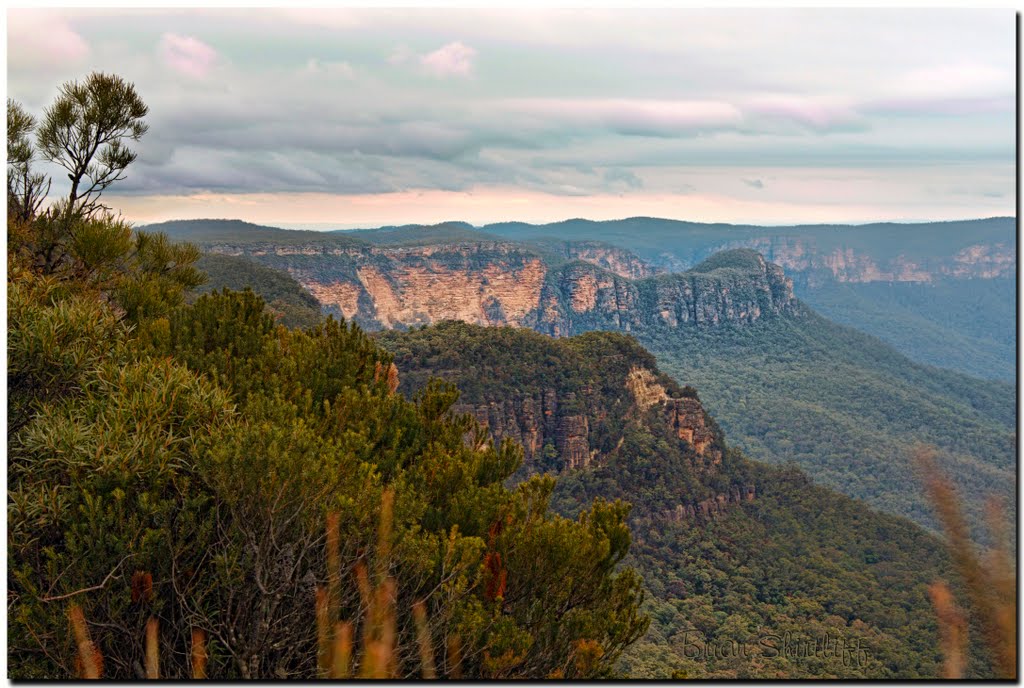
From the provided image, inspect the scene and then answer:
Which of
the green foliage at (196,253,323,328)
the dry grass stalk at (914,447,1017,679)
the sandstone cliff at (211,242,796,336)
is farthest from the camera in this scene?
the sandstone cliff at (211,242,796,336)

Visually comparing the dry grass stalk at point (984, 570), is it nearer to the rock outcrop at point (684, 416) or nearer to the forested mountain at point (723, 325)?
the rock outcrop at point (684, 416)

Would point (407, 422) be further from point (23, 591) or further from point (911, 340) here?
point (911, 340)

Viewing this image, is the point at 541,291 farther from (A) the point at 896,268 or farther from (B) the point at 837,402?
(A) the point at 896,268

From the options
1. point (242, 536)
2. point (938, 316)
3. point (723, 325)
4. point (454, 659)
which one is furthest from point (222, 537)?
point (938, 316)

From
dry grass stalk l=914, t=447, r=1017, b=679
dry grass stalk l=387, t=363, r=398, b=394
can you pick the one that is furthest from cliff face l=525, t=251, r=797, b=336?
dry grass stalk l=914, t=447, r=1017, b=679

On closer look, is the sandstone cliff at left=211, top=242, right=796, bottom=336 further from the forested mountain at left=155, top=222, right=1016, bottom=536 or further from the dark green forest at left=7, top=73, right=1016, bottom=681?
the dark green forest at left=7, top=73, right=1016, bottom=681

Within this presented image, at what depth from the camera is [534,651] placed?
6.28m

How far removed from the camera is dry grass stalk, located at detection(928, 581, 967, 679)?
1.61 meters

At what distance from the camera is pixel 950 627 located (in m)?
1.68

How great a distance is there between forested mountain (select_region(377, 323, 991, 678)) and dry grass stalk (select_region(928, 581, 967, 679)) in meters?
22.8

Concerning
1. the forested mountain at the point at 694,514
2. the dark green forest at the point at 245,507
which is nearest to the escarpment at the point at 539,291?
the forested mountain at the point at 694,514

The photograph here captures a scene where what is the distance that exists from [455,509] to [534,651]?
48.9 inches

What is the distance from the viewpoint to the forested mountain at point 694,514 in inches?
1046

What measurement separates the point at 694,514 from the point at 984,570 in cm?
3763
